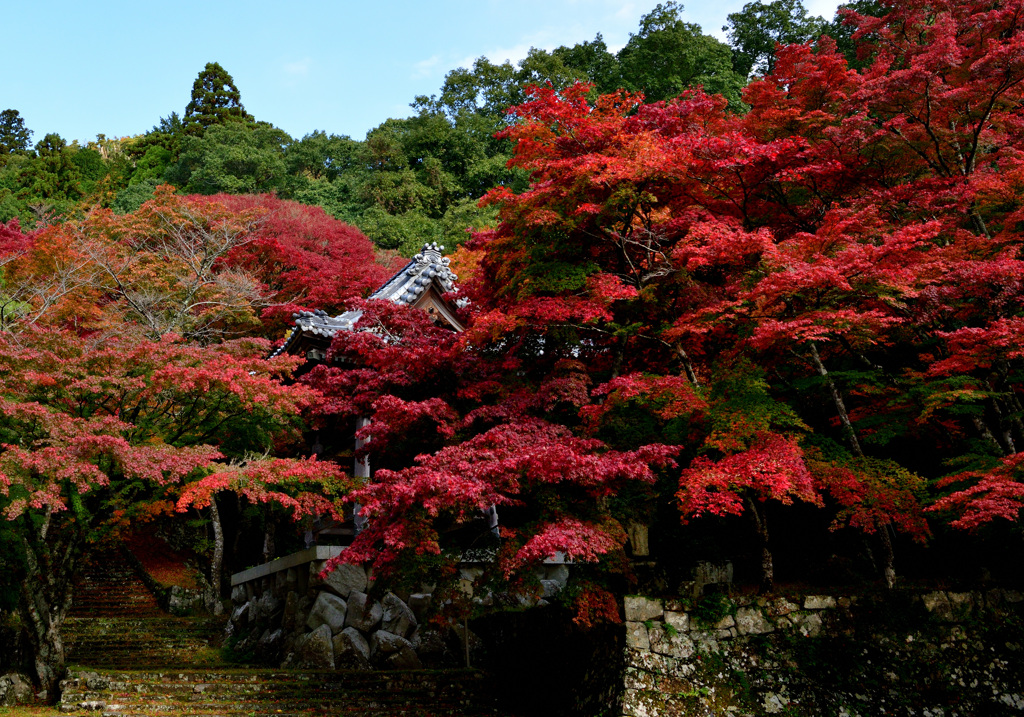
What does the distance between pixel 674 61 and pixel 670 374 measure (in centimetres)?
2303

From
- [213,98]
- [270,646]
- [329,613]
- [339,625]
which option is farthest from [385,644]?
[213,98]

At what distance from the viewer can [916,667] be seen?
6910mm

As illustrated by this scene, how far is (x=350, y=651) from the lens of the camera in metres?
9.88

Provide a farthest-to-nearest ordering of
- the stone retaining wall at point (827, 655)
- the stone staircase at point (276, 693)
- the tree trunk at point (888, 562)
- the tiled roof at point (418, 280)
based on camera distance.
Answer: the tiled roof at point (418, 280) → the stone staircase at point (276, 693) → the tree trunk at point (888, 562) → the stone retaining wall at point (827, 655)

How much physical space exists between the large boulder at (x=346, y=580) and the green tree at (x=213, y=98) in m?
31.3

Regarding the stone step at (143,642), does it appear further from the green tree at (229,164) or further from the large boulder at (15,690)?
the green tree at (229,164)

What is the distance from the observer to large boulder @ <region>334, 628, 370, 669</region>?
32.3 feet

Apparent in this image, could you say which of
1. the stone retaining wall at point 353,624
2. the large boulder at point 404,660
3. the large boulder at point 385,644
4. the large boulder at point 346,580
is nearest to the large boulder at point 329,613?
the stone retaining wall at point 353,624

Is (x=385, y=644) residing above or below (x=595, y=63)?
below

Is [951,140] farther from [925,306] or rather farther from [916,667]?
[916,667]

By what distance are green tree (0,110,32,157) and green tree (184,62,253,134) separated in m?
9.38

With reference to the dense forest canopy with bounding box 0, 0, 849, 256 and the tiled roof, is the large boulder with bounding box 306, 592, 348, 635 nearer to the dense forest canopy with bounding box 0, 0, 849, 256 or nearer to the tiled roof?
the tiled roof

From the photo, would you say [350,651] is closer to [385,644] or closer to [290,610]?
[385,644]

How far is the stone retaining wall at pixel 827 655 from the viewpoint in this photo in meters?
6.77
